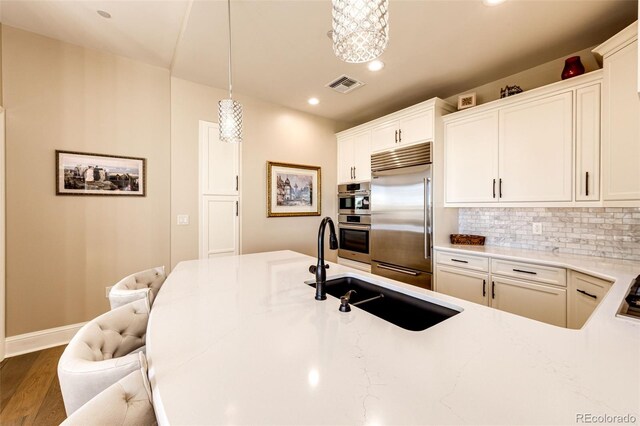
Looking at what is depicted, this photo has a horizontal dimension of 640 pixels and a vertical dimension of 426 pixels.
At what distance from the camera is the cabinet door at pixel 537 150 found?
7.31 ft

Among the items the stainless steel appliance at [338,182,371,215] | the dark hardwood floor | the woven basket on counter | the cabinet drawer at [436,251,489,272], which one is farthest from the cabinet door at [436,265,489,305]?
the dark hardwood floor

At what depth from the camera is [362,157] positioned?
3812 mm

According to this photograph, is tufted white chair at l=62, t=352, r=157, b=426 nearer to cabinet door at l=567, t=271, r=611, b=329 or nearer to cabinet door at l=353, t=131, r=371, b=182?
cabinet door at l=567, t=271, r=611, b=329

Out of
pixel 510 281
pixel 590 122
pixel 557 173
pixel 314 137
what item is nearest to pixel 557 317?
pixel 510 281

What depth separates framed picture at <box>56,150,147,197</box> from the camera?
2.51 m

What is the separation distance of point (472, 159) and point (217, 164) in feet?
9.55

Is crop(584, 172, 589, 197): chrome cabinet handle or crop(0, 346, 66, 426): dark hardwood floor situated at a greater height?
crop(584, 172, 589, 197): chrome cabinet handle

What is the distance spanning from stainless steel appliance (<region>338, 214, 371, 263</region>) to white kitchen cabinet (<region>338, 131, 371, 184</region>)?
0.59 metres

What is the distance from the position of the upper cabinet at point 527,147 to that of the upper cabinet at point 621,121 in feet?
0.42

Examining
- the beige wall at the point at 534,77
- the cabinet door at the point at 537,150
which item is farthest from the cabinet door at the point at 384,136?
the cabinet door at the point at 537,150

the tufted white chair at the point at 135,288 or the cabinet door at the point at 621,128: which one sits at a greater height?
the cabinet door at the point at 621,128

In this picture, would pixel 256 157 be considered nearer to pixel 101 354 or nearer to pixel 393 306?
pixel 393 306

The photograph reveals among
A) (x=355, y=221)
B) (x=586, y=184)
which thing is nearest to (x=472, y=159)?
(x=586, y=184)

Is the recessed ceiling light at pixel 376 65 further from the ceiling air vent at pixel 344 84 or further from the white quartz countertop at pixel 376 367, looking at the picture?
the white quartz countertop at pixel 376 367
